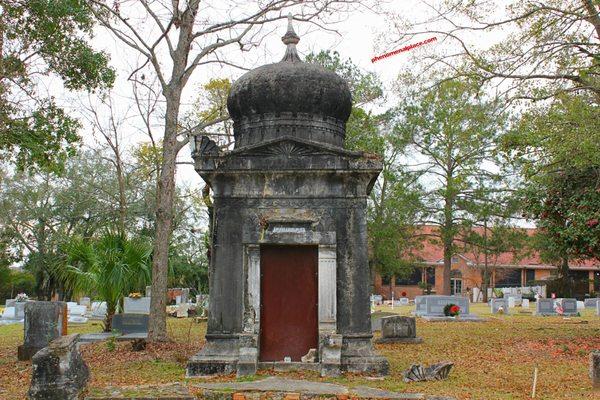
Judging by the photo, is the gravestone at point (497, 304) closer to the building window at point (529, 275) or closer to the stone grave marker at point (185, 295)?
the stone grave marker at point (185, 295)

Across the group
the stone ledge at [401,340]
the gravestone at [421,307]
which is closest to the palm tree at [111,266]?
the stone ledge at [401,340]

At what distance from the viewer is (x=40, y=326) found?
13922mm

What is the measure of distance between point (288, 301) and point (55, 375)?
13.5ft

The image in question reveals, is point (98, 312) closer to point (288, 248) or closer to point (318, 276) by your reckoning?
point (288, 248)

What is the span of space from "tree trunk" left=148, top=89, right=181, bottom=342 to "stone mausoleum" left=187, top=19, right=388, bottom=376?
4.21m

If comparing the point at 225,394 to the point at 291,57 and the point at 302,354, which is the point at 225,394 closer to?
the point at 302,354

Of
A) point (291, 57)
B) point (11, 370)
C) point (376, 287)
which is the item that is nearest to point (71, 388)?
point (11, 370)

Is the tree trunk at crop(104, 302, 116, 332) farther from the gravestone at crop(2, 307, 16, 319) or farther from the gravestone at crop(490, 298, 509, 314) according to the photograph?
the gravestone at crop(490, 298, 509, 314)

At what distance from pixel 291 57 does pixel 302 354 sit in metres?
5.76

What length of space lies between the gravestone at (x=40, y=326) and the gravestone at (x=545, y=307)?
22.3 metres

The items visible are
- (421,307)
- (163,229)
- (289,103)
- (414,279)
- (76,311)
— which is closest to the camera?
(289,103)

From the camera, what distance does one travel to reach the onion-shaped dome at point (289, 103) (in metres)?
11.8

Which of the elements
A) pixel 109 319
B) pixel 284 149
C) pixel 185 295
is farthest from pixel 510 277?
pixel 284 149

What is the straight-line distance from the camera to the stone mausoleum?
10711 millimetres
